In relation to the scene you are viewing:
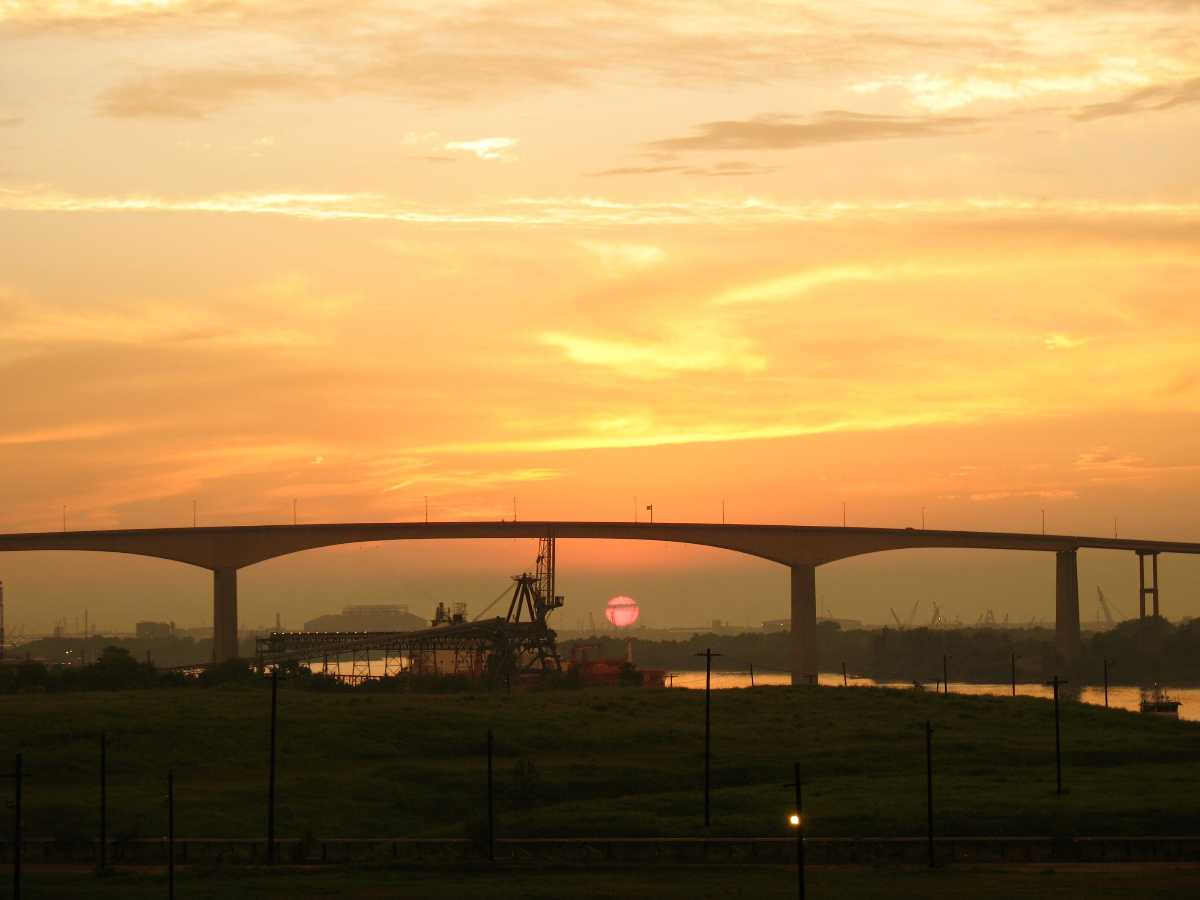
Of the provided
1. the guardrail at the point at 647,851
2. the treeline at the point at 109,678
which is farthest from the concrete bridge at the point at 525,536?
the guardrail at the point at 647,851

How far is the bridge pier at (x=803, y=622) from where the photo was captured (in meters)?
138

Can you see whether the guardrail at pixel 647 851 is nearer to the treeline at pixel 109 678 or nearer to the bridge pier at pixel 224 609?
the treeline at pixel 109 678

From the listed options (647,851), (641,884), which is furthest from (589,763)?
(641,884)

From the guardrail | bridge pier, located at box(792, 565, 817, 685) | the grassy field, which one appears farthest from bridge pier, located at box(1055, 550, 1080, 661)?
the guardrail

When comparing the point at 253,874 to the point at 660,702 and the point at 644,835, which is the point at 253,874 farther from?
the point at 660,702

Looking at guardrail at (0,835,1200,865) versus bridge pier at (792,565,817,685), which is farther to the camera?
bridge pier at (792,565,817,685)

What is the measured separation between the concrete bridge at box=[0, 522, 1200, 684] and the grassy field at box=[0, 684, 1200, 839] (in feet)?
149

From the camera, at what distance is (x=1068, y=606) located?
157m

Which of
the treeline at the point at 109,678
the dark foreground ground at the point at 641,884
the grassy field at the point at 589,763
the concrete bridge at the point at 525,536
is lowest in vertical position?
the dark foreground ground at the point at 641,884

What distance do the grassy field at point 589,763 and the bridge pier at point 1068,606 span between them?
231ft

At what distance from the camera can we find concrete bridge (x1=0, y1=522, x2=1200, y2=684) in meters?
134

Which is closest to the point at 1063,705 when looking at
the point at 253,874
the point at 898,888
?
the point at 898,888

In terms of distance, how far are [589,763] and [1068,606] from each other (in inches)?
3961

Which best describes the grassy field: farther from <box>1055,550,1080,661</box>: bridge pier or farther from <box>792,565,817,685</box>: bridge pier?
<box>1055,550,1080,661</box>: bridge pier
